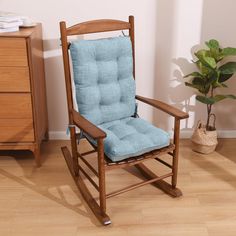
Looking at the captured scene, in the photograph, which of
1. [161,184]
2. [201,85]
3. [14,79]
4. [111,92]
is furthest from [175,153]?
[14,79]

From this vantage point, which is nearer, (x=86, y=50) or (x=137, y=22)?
(x=86, y=50)

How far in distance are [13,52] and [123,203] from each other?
1.22 meters

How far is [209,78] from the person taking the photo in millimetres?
2555

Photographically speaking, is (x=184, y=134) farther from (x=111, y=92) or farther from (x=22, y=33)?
(x=22, y=33)

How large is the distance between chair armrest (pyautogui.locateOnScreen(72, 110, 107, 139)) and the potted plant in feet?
3.35

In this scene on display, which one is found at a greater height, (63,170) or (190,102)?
(190,102)

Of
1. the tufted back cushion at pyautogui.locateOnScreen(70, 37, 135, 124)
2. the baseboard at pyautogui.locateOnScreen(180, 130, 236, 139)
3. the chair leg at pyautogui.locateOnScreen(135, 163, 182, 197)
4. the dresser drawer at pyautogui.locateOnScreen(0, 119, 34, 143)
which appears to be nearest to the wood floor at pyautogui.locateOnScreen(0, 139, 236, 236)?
the chair leg at pyautogui.locateOnScreen(135, 163, 182, 197)

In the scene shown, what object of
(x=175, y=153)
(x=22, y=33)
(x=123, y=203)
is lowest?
(x=123, y=203)

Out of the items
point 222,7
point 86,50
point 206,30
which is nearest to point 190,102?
point 206,30

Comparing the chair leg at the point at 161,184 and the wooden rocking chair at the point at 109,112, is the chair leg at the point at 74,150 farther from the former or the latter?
the chair leg at the point at 161,184

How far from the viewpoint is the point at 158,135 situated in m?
2.02

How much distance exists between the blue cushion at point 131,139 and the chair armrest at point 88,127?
14 centimetres

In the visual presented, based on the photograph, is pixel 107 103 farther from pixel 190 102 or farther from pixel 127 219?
pixel 190 102

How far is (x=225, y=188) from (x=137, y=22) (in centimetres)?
142
